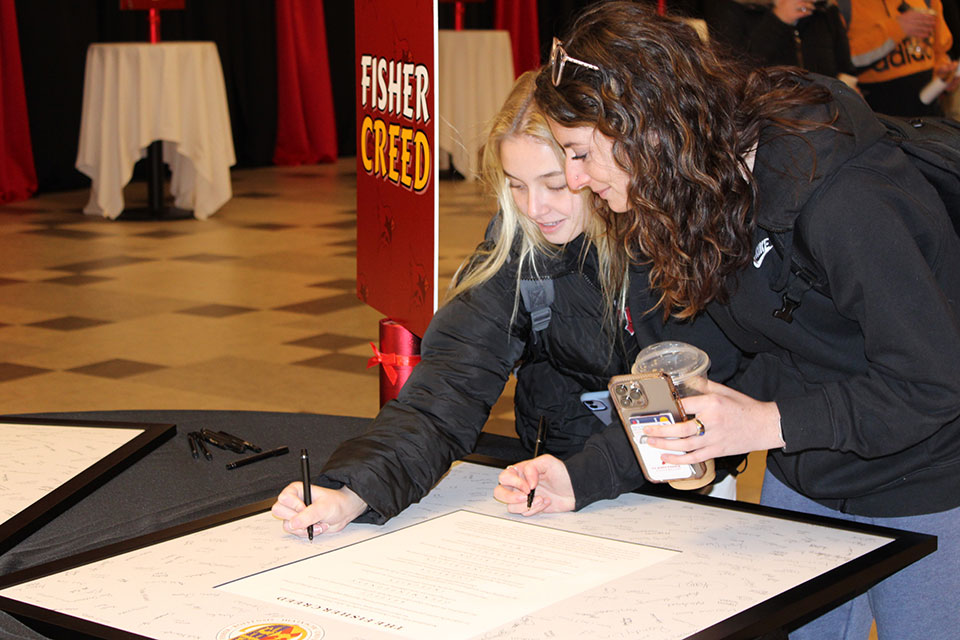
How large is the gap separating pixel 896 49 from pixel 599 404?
276cm

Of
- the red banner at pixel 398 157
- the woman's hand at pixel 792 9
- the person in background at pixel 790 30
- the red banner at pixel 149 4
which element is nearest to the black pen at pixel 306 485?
the red banner at pixel 398 157

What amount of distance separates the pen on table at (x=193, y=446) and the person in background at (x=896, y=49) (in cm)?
289

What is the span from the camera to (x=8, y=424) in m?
1.74

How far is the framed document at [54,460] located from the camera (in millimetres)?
1364

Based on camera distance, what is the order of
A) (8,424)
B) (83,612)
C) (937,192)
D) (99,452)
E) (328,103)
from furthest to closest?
1. (328,103)
2. (8,424)
3. (99,452)
4. (937,192)
5. (83,612)

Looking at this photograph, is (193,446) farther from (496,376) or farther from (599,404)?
(599,404)

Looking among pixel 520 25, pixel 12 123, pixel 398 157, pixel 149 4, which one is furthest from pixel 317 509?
pixel 520 25

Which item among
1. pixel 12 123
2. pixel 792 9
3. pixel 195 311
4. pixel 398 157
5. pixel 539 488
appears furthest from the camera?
pixel 12 123

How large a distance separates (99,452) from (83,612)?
53 cm

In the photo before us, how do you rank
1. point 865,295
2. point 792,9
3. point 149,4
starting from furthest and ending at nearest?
point 149,4, point 792,9, point 865,295

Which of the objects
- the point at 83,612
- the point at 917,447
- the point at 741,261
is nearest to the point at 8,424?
the point at 83,612

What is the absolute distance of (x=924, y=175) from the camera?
1.18 meters

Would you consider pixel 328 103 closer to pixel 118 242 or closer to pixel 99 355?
pixel 118 242

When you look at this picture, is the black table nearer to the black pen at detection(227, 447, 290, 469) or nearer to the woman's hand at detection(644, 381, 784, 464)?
the black pen at detection(227, 447, 290, 469)
